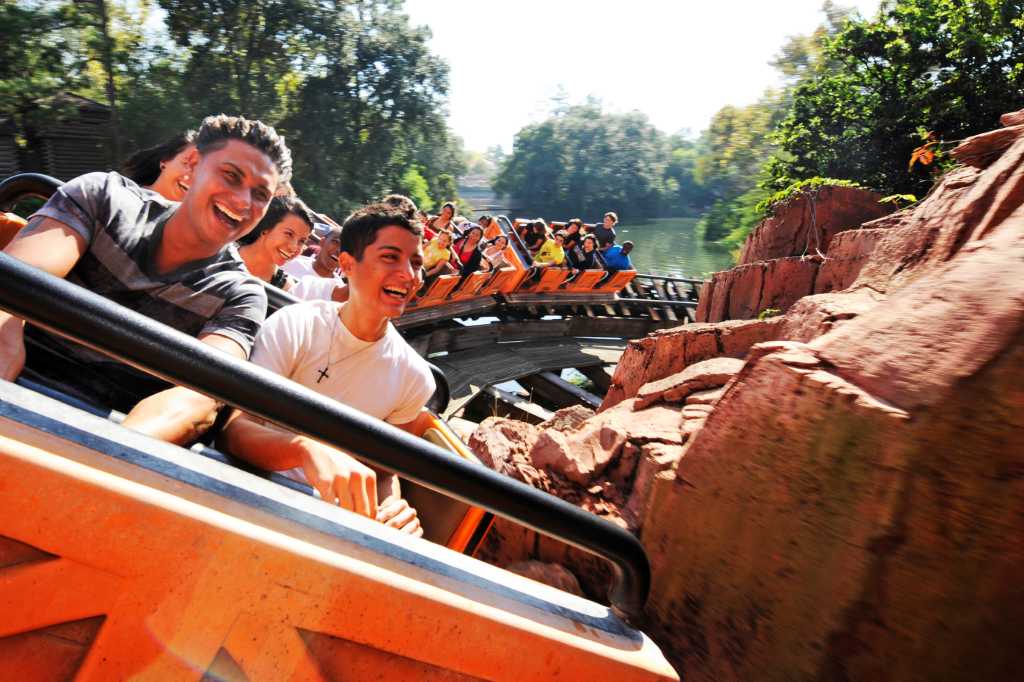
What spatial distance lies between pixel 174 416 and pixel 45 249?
0.52m

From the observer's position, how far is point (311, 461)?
1082mm

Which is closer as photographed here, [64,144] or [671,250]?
[64,144]

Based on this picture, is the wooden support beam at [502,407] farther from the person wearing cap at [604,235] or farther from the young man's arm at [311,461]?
the person wearing cap at [604,235]

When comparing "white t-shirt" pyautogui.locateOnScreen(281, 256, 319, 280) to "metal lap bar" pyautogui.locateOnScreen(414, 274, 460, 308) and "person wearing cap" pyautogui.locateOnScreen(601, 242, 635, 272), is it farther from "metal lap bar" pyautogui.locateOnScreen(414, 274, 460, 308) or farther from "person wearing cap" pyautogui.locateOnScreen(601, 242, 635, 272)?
"person wearing cap" pyautogui.locateOnScreen(601, 242, 635, 272)

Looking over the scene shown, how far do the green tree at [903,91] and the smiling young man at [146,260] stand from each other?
7197mm

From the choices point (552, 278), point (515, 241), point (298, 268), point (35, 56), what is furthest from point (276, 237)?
point (35, 56)

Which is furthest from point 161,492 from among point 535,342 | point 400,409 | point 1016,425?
point 535,342

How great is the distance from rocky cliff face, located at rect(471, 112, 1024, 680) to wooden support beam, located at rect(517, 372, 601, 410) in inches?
214

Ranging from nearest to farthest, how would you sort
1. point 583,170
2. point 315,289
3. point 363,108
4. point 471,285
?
point 315,289 < point 471,285 < point 363,108 < point 583,170

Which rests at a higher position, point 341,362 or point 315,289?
point 341,362

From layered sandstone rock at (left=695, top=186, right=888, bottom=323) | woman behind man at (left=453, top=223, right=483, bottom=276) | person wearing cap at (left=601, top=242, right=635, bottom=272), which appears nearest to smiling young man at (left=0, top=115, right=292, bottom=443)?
layered sandstone rock at (left=695, top=186, right=888, bottom=323)

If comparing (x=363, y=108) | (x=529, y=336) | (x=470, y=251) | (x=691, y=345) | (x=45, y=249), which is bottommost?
(x=529, y=336)

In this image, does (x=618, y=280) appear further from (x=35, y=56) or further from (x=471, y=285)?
(x=35, y=56)

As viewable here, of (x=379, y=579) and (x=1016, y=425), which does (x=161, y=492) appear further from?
(x=1016, y=425)
